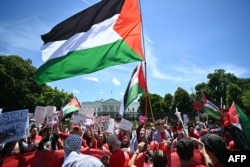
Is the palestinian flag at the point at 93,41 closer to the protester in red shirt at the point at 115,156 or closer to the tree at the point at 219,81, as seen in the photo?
the protester in red shirt at the point at 115,156

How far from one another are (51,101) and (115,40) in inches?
3142

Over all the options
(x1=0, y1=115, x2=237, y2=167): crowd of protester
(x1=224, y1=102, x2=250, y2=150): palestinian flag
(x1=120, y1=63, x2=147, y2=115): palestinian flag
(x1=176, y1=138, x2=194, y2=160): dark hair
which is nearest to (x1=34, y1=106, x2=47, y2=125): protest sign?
(x1=0, y1=115, x2=237, y2=167): crowd of protester

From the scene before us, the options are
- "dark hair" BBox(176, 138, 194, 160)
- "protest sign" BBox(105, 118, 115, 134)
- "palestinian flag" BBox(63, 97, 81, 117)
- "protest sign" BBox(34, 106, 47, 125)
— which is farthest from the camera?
"protest sign" BBox(34, 106, 47, 125)

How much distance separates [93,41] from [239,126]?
4590mm

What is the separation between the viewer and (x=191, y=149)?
360 centimetres

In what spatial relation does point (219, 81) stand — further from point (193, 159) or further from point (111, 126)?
point (193, 159)

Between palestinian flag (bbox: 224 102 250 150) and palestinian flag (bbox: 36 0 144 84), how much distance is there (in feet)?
10.6

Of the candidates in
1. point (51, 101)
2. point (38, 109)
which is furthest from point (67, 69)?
point (51, 101)

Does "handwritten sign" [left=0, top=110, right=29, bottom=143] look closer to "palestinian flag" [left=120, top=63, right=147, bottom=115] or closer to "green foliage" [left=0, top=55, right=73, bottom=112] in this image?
"palestinian flag" [left=120, top=63, right=147, bottom=115]

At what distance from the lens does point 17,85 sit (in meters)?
54.3

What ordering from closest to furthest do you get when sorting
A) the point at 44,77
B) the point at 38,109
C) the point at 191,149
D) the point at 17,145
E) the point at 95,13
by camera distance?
the point at 191,149 → the point at 17,145 → the point at 44,77 → the point at 95,13 → the point at 38,109

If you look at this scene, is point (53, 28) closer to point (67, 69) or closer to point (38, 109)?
point (67, 69)

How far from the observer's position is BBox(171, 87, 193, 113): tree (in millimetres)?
85812

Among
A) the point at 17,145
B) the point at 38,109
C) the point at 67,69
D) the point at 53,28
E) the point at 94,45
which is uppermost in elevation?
the point at 53,28
